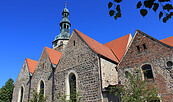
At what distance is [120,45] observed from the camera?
18938 millimetres

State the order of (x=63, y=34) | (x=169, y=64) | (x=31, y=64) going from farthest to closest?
(x=63, y=34) → (x=31, y=64) → (x=169, y=64)

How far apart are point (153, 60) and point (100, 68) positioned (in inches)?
171

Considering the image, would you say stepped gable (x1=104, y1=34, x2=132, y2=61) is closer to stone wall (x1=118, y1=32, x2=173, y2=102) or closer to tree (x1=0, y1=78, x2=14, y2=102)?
stone wall (x1=118, y1=32, x2=173, y2=102)

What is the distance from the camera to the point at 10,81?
25.3 metres

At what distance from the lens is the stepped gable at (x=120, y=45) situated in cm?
1747

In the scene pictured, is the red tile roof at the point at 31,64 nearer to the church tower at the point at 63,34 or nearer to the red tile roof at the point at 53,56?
the red tile roof at the point at 53,56

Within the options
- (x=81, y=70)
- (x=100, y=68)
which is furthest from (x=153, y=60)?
(x=81, y=70)

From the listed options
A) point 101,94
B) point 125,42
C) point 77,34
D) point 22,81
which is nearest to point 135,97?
point 101,94

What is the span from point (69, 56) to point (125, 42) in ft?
25.6

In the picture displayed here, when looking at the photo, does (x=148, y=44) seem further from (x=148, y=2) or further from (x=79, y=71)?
(x=148, y=2)

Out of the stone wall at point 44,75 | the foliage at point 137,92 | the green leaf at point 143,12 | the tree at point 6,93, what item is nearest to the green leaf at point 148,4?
the green leaf at point 143,12

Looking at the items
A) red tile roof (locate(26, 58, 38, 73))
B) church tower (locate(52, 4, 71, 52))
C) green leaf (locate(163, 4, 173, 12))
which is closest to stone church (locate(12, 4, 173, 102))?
red tile roof (locate(26, 58, 38, 73))

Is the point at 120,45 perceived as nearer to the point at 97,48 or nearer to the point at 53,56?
the point at 97,48

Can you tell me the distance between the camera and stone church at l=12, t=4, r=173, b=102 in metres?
11.4
